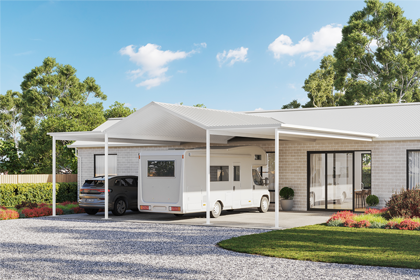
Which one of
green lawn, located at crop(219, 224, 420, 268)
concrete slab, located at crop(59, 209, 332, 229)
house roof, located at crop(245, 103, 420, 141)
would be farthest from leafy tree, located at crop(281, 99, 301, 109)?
green lawn, located at crop(219, 224, 420, 268)

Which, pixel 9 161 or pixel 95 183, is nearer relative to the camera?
pixel 95 183

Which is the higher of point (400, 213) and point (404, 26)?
point (404, 26)

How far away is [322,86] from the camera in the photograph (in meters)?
42.1

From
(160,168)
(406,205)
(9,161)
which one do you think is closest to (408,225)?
(406,205)

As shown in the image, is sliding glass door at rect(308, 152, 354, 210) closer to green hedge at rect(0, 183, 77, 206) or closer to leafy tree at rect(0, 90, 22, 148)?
green hedge at rect(0, 183, 77, 206)

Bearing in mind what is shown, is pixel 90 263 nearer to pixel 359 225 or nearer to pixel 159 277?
pixel 159 277

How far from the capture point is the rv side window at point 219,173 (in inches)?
609

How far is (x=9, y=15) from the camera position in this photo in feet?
154

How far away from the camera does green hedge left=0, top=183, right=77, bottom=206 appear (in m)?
22.2

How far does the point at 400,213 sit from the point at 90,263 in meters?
9.23

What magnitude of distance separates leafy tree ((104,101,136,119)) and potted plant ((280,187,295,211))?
25.1 metres

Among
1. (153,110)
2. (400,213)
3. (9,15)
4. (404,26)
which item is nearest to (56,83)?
(9,15)

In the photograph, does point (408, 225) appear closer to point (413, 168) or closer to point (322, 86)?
point (413, 168)

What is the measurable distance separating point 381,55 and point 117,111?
21.5 meters
